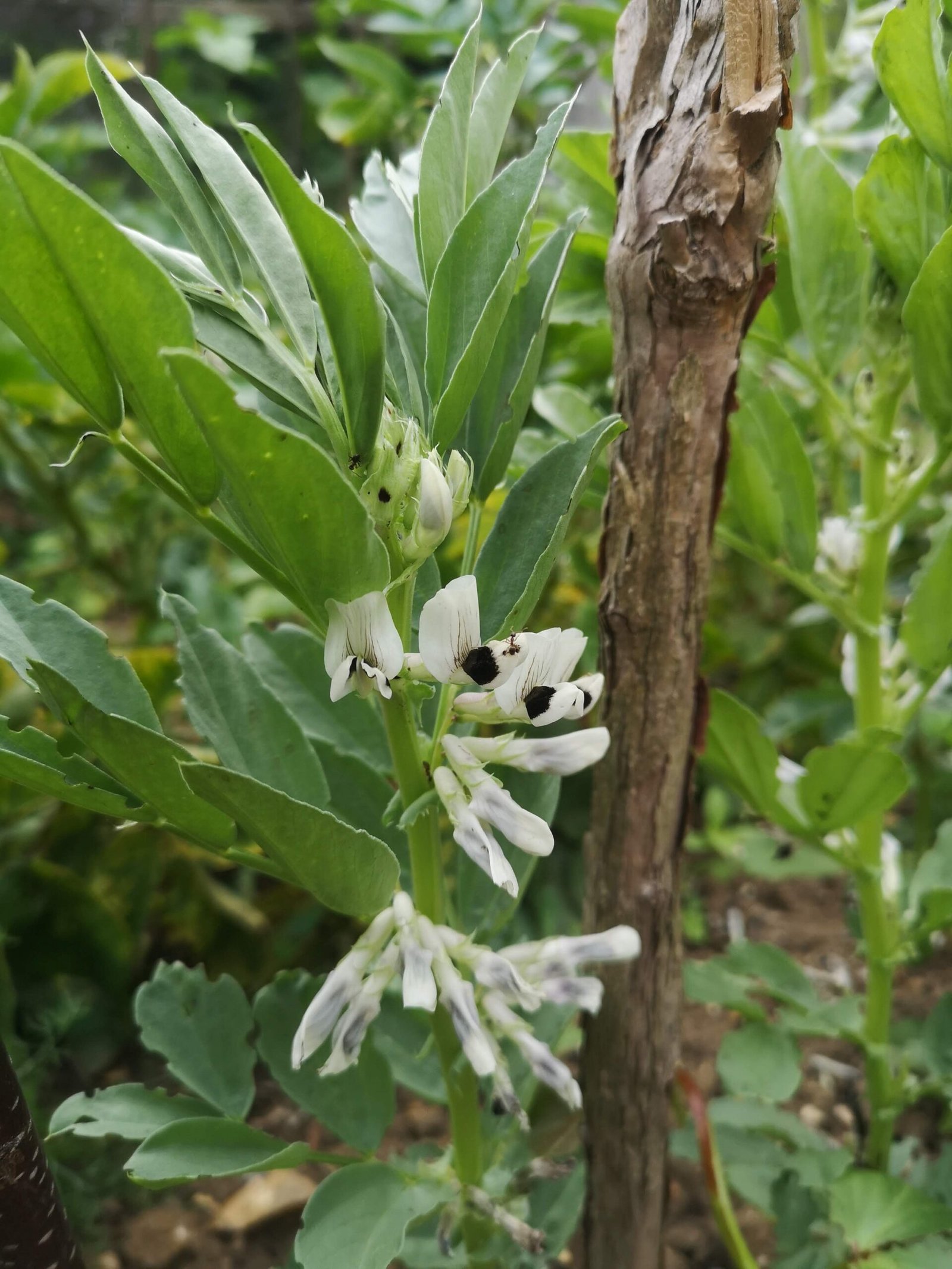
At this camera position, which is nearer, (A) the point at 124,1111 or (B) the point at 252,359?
(B) the point at 252,359

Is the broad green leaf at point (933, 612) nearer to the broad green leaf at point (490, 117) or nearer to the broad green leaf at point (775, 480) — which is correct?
the broad green leaf at point (775, 480)

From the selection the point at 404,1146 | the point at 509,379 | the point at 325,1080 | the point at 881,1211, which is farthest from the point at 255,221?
the point at 404,1146

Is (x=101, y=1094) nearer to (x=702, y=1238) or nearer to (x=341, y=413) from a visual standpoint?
(x=341, y=413)

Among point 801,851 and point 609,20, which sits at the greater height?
point 609,20

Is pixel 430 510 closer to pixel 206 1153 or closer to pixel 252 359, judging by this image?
pixel 252 359

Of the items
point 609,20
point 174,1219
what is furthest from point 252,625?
point 609,20

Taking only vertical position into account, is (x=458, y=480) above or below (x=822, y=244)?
below

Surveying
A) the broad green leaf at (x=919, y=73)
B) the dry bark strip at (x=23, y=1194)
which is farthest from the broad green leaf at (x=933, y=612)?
the dry bark strip at (x=23, y=1194)
